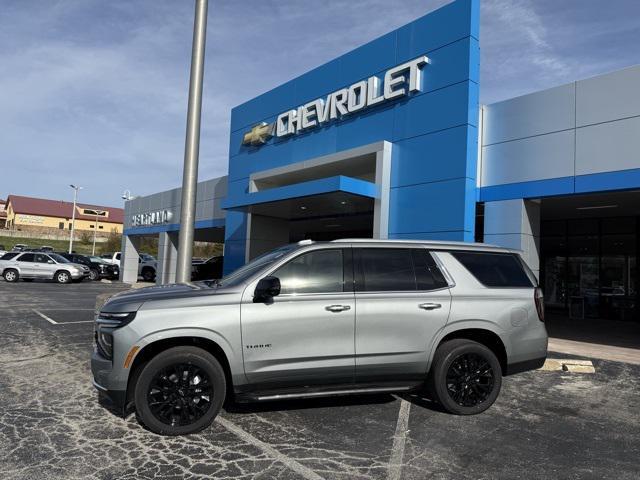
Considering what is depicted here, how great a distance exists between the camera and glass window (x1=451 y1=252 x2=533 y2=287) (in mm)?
5840

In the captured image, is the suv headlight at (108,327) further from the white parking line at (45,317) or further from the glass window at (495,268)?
the white parking line at (45,317)

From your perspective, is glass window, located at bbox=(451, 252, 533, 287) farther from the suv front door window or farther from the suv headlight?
the suv headlight

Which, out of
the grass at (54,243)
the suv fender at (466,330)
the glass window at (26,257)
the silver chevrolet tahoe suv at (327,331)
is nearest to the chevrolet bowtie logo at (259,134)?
the silver chevrolet tahoe suv at (327,331)

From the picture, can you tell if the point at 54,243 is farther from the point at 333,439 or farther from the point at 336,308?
the point at 333,439

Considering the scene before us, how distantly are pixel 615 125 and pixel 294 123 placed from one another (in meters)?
8.48

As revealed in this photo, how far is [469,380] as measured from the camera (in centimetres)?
561

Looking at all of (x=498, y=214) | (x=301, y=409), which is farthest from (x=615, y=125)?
(x=301, y=409)

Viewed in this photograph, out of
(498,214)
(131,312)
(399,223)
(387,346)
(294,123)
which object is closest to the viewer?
(131,312)

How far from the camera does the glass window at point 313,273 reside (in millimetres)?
5175

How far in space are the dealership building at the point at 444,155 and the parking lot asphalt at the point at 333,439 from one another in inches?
180

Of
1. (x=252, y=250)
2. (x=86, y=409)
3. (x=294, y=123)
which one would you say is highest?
(x=294, y=123)

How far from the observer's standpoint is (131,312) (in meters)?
4.71

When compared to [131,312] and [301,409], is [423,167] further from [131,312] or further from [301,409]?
[131,312]

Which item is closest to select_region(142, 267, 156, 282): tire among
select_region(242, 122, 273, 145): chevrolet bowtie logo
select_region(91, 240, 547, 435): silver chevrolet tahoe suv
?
select_region(242, 122, 273, 145): chevrolet bowtie logo
